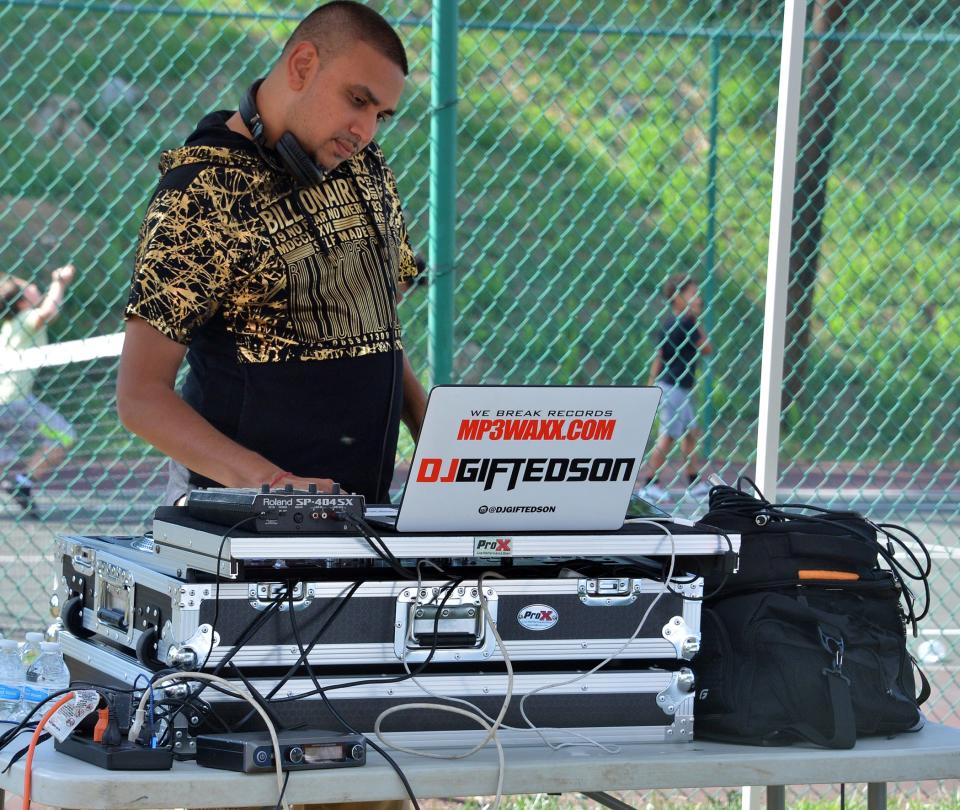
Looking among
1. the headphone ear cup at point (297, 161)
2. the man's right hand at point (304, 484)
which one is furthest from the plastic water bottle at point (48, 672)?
the headphone ear cup at point (297, 161)

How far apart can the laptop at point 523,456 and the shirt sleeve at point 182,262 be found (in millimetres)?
650

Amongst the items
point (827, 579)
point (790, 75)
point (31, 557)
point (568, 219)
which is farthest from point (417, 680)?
point (568, 219)

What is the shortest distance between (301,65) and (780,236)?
1.25 metres

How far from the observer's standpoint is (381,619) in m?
2.06

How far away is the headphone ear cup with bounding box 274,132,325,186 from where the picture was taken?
2.62 m

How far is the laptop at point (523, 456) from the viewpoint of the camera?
6.43 ft

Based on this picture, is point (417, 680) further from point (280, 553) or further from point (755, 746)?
point (755, 746)

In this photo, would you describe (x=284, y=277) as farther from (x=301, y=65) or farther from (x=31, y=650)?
(x=31, y=650)

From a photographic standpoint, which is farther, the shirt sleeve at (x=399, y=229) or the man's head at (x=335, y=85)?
the shirt sleeve at (x=399, y=229)

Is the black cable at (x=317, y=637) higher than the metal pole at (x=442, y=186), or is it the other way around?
the metal pole at (x=442, y=186)

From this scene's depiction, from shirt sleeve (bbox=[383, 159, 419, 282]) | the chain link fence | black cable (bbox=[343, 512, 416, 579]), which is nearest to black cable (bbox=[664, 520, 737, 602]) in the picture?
black cable (bbox=[343, 512, 416, 579])

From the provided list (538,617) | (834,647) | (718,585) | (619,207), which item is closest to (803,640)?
(834,647)

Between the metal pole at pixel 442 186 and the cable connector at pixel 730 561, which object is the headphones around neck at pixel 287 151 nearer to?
the cable connector at pixel 730 561

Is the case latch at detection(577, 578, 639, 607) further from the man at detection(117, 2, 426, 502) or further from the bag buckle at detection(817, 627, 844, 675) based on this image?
the man at detection(117, 2, 426, 502)
